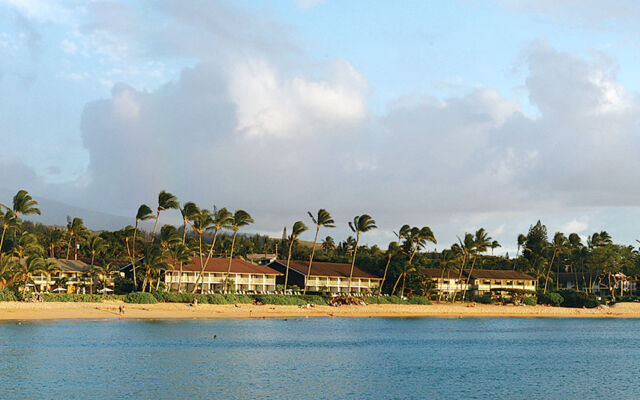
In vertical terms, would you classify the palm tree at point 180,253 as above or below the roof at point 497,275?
below

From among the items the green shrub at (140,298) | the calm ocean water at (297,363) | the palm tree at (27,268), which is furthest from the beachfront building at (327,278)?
the palm tree at (27,268)

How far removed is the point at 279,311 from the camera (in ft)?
313

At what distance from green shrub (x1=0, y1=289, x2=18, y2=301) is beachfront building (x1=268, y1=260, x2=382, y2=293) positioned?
49962 mm

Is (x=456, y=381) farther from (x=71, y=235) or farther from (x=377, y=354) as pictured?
(x=71, y=235)

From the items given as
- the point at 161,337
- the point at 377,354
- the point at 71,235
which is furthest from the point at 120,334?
the point at 71,235

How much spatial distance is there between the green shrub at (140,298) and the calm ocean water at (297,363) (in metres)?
10.7

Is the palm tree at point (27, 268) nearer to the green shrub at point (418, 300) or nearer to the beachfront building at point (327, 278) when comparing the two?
the beachfront building at point (327, 278)

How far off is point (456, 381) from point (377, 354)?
13700 millimetres

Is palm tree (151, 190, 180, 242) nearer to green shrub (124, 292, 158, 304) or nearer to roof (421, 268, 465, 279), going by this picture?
green shrub (124, 292, 158, 304)

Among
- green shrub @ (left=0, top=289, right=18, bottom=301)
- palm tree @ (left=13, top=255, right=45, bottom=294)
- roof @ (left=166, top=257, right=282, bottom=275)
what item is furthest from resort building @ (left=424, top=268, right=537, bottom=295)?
green shrub @ (left=0, top=289, right=18, bottom=301)

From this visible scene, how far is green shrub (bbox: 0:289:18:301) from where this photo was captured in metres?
74.4

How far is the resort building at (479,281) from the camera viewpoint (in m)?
137

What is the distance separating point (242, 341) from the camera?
202ft

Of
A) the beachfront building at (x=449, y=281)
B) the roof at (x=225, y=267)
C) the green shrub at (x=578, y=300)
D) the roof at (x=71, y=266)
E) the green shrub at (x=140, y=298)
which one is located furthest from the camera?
the beachfront building at (x=449, y=281)
